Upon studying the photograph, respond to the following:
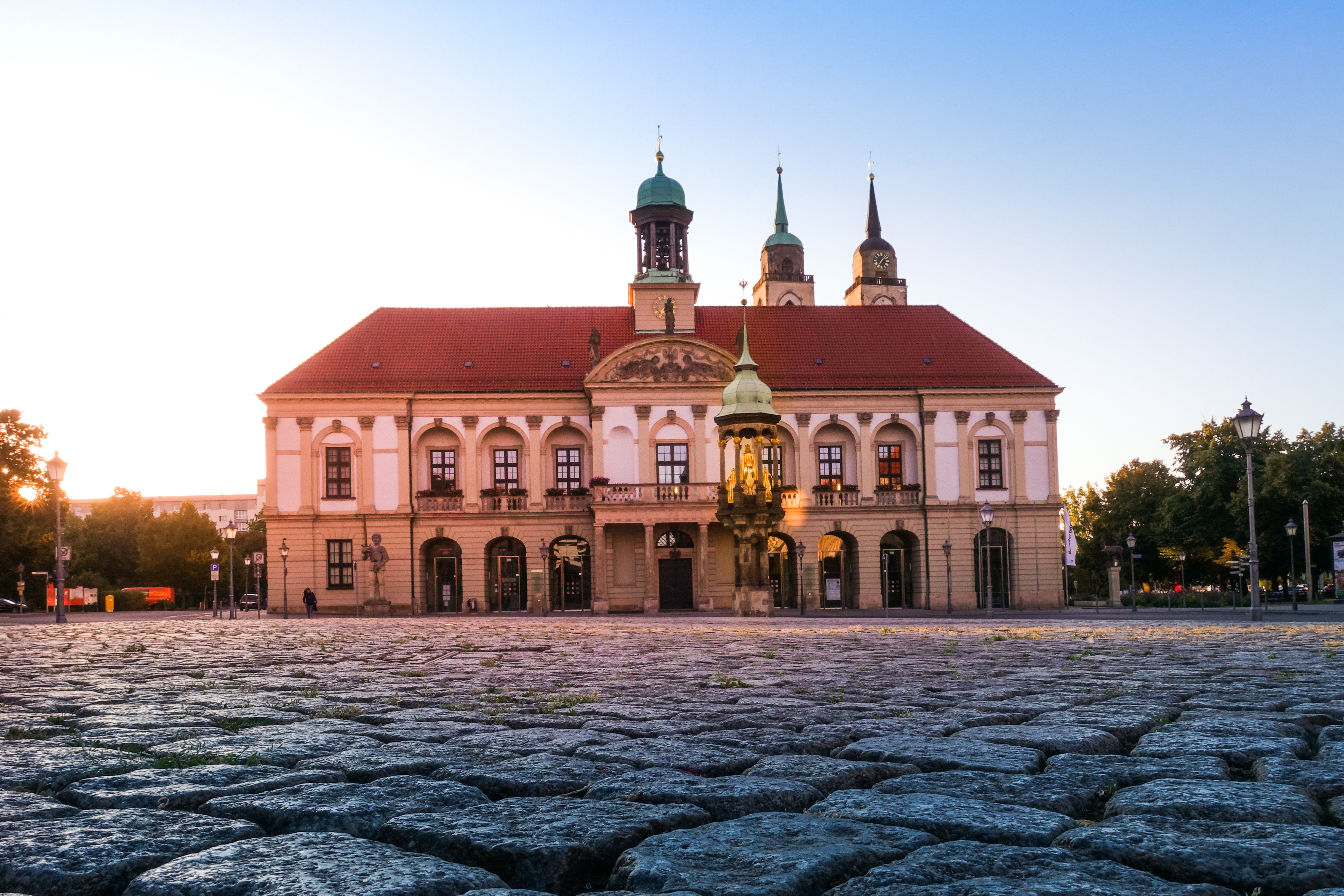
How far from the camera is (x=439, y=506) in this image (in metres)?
51.6

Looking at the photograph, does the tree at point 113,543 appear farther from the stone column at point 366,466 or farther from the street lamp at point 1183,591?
the street lamp at point 1183,591

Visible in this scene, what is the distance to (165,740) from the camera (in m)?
6.29

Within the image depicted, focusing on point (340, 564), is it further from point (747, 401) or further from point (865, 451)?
point (865, 451)

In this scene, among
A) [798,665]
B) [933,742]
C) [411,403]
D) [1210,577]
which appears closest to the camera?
[933,742]

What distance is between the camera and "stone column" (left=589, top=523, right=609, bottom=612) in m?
50.2

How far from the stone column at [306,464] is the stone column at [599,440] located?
11.5 metres

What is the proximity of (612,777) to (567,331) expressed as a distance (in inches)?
2002

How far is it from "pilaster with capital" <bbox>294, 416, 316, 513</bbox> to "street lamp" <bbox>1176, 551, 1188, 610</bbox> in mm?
35313

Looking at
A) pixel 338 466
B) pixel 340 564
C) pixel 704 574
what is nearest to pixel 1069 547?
pixel 704 574

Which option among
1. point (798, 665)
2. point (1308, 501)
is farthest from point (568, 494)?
point (798, 665)

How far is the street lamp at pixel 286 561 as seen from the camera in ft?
163

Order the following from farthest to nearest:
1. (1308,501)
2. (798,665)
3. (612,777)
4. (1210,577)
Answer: (1210,577)
(1308,501)
(798,665)
(612,777)

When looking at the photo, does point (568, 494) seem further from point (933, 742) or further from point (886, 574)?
point (933, 742)

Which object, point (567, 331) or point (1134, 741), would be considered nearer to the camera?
point (1134, 741)
